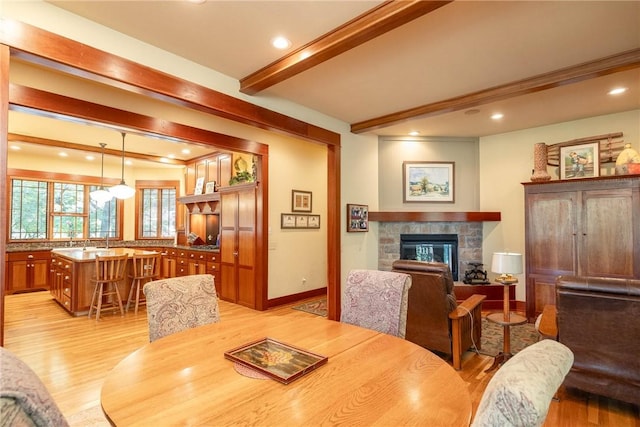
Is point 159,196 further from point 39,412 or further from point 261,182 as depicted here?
point 39,412

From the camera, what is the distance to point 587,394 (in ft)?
8.43

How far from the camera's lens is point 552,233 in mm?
4305

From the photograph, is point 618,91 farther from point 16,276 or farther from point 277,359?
point 16,276

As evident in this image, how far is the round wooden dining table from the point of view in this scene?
38.8 inches

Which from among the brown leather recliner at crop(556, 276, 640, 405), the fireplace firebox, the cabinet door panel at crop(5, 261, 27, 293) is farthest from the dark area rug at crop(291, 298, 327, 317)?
the cabinet door panel at crop(5, 261, 27, 293)

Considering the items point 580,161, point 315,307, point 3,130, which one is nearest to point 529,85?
point 580,161

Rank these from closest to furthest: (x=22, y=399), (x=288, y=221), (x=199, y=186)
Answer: (x=22, y=399) → (x=288, y=221) → (x=199, y=186)

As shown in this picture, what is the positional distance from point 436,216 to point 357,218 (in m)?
1.39

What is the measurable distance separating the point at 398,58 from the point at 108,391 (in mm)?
3053

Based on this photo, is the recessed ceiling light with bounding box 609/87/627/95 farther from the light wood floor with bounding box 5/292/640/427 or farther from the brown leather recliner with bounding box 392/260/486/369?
the light wood floor with bounding box 5/292/640/427

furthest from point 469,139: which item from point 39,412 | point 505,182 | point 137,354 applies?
point 39,412

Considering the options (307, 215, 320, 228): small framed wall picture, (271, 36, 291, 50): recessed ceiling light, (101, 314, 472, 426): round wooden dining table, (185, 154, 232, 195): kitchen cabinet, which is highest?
(271, 36, 291, 50): recessed ceiling light

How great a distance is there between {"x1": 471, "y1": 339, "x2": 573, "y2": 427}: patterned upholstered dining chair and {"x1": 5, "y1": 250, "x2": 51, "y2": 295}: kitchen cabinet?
27.2 feet

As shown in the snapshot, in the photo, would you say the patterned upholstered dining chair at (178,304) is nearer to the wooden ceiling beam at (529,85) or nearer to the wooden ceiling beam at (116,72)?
Answer: the wooden ceiling beam at (116,72)
